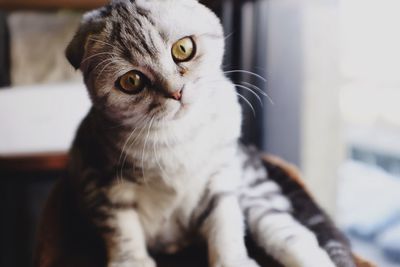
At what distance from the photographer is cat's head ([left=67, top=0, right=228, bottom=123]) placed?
2.36ft

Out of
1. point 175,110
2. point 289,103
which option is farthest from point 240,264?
point 289,103

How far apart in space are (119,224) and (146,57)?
0.34 m

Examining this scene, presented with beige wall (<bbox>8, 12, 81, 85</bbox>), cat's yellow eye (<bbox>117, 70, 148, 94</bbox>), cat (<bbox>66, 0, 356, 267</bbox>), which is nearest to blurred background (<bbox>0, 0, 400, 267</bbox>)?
beige wall (<bbox>8, 12, 81, 85</bbox>)

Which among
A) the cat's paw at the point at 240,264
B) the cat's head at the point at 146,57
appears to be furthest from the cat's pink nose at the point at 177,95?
the cat's paw at the point at 240,264

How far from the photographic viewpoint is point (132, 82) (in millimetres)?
740

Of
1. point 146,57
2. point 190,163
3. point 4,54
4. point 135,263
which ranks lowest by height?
point 135,263

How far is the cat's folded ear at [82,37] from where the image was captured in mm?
761

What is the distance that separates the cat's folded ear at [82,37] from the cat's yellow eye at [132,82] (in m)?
0.09

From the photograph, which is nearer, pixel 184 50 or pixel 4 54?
pixel 184 50

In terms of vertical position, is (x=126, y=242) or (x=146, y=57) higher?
(x=146, y=57)

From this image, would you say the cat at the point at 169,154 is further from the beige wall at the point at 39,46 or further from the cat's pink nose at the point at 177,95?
the beige wall at the point at 39,46

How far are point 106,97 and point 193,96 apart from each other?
16 cm

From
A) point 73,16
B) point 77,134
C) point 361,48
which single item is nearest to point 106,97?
point 77,134

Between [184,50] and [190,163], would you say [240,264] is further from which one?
[184,50]
